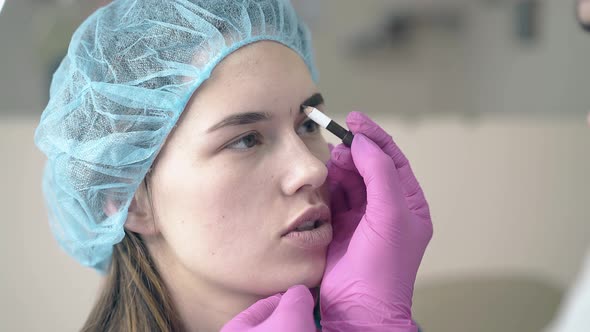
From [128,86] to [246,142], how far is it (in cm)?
26

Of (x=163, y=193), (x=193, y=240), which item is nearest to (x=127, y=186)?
(x=163, y=193)

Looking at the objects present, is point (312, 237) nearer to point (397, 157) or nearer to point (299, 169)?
point (299, 169)

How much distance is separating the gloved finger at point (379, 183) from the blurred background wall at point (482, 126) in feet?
3.44

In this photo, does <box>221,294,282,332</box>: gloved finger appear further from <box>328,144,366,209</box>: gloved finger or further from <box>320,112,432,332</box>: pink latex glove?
<box>328,144,366,209</box>: gloved finger

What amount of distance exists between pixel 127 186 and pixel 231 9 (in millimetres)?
428

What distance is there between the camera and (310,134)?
131cm

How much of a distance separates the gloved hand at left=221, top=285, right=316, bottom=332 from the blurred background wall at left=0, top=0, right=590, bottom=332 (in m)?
1.19

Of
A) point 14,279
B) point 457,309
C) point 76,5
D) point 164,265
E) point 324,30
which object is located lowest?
point 14,279

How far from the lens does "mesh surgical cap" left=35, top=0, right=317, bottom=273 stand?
45.6 inches

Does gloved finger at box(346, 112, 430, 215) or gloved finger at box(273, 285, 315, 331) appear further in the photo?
gloved finger at box(346, 112, 430, 215)

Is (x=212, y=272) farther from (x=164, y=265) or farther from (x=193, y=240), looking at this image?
(x=164, y=265)

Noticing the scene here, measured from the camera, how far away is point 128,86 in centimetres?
115

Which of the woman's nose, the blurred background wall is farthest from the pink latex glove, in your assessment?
the blurred background wall

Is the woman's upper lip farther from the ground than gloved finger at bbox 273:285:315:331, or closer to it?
farther from the ground
